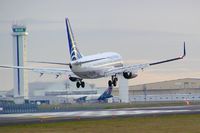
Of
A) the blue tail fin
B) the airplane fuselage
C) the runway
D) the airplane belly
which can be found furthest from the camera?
the blue tail fin

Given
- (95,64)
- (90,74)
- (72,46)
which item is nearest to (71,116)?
(90,74)

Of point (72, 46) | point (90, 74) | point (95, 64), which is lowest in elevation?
point (90, 74)

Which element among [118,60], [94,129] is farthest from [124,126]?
[118,60]

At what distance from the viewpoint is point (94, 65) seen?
4124 inches

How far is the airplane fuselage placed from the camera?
100375 millimetres

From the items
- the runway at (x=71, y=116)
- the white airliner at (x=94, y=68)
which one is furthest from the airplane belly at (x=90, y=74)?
the runway at (x=71, y=116)

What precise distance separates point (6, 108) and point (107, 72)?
5484 cm

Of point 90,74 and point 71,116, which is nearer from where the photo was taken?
point 71,116

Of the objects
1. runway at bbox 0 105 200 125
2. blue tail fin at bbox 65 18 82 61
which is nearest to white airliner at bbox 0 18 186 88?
blue tail fin at bbox 65 18 82 61

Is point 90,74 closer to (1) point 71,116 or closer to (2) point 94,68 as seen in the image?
(2) point 94,68

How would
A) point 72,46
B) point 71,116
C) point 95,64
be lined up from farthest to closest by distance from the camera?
point 72,46, point 95,64, point 71,116

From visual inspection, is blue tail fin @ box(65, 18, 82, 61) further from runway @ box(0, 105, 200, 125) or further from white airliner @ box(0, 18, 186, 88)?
runway @ box(0, 105, 200, 125)

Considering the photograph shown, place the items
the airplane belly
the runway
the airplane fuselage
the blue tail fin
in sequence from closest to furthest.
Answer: the runway → the airplane fuselage → the airplane belly → the blue tail fin

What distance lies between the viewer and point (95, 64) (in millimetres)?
105000
